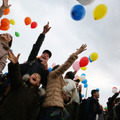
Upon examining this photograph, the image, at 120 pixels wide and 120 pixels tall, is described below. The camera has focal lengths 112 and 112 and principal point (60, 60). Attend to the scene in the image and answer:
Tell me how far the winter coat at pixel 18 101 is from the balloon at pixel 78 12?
7.76 ft

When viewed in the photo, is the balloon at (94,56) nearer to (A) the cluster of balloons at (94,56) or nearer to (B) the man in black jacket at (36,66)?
(A) the cluster of balloons at (94,56)

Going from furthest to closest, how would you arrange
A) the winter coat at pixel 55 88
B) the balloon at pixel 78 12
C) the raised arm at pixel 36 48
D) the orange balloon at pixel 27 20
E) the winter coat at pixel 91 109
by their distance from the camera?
the orange balloon at pixel 27 20
the balloon at pixel 78 12
the winter coat at pixel 91 109
the raised arm at pixel 36 48
the winter coat at pixel 55 88

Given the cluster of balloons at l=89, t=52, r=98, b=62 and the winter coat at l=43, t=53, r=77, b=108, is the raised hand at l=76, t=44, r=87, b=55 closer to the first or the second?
the winter coat at l=43, t=53, r=77, b=108

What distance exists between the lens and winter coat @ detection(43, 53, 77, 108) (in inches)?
57.1

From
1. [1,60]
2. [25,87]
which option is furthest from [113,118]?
[1,60]

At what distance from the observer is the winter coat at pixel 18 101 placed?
1182 mm

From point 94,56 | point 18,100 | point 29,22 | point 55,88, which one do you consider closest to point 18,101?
point 18,100

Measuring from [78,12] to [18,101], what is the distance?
2666mm

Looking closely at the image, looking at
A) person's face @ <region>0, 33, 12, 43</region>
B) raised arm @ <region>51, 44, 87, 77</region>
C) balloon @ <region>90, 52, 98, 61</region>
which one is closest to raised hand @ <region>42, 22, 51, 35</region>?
person's face @ <region>0, 33, 12, 43</region>

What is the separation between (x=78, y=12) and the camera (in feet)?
9.93

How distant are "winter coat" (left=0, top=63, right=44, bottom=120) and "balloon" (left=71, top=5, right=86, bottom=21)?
2.37 m

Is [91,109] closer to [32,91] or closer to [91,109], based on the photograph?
[91,109]

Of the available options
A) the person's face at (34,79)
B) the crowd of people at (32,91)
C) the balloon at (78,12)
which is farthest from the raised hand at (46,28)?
the balloon at (78,12)

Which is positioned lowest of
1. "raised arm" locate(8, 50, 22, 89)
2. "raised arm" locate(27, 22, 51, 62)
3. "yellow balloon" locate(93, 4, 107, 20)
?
"raised arm" locate(8, 50, 22, 89)
